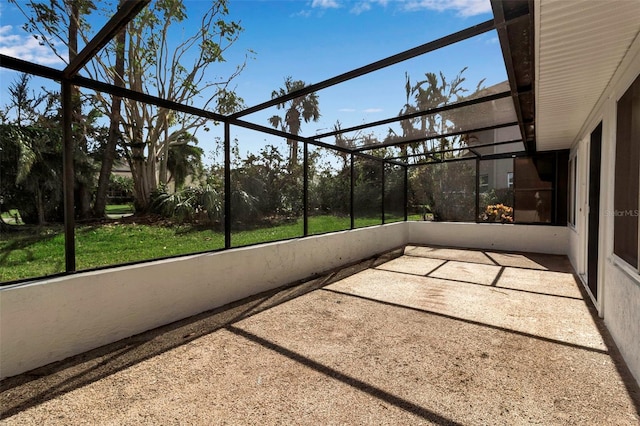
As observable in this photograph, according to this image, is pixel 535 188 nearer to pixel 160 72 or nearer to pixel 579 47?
pixel 579 47

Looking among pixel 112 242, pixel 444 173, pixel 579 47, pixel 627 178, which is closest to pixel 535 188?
pixel 444 173

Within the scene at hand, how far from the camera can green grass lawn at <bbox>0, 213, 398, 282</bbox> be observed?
4.81 m

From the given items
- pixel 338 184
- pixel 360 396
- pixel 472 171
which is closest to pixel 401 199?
pixel 338 184

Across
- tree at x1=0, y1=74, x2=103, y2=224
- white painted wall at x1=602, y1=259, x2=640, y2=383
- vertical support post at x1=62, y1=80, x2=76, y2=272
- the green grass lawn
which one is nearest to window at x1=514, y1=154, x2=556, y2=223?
the green grass lawn

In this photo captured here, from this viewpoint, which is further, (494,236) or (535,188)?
(494,236)

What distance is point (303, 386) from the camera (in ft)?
6.68

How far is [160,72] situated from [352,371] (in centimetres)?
1090

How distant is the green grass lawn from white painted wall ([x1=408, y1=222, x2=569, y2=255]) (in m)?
1.21

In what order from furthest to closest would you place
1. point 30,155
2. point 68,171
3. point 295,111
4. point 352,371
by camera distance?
point 295,111 → point 30,155 → point 68,171 → point 352,371

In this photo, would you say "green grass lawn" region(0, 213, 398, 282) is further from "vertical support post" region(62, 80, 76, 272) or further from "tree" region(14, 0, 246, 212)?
"tree" region(14, 0, 246, 212)

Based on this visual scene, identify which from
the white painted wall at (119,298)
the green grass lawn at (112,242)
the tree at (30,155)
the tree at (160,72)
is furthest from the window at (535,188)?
the tree at (30,155)

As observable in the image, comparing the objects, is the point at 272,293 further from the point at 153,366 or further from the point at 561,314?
the point at 561,314

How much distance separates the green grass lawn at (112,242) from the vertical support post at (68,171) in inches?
63.0

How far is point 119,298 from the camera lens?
8.83 feet
